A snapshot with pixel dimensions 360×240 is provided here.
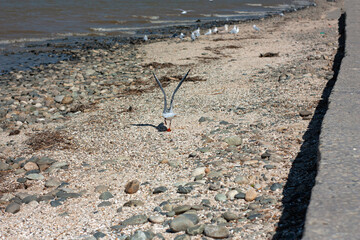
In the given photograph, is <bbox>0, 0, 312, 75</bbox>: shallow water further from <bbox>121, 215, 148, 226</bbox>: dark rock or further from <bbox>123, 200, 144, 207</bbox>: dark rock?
<bbox>121, 215, 148, 226</bbox>: dark rock

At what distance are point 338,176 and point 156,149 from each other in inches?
84.5

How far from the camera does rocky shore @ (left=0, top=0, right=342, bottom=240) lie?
2672 mm

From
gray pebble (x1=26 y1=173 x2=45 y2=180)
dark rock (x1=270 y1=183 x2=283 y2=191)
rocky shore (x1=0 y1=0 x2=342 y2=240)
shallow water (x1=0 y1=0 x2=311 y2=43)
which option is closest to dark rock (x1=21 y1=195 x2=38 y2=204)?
rocky shore (x1=0 y1=0 x2=342 y2=240)

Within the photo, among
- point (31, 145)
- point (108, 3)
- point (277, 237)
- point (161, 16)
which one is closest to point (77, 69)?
point (31, 145)

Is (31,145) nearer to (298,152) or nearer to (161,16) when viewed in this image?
(298,152)

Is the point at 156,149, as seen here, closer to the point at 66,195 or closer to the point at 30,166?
the point at 66,195

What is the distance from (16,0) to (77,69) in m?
16.6

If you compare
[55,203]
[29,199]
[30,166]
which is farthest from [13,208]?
[30,166]

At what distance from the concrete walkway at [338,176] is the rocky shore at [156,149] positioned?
0.72 ft

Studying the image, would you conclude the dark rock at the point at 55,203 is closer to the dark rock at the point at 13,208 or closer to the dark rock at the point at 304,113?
the dark rock at the point at 13,208

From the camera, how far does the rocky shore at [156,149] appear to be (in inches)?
105

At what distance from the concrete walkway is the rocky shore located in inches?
8.6

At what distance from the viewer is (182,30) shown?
15.5 metres

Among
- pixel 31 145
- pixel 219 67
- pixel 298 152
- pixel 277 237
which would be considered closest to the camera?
pixel 277 237
